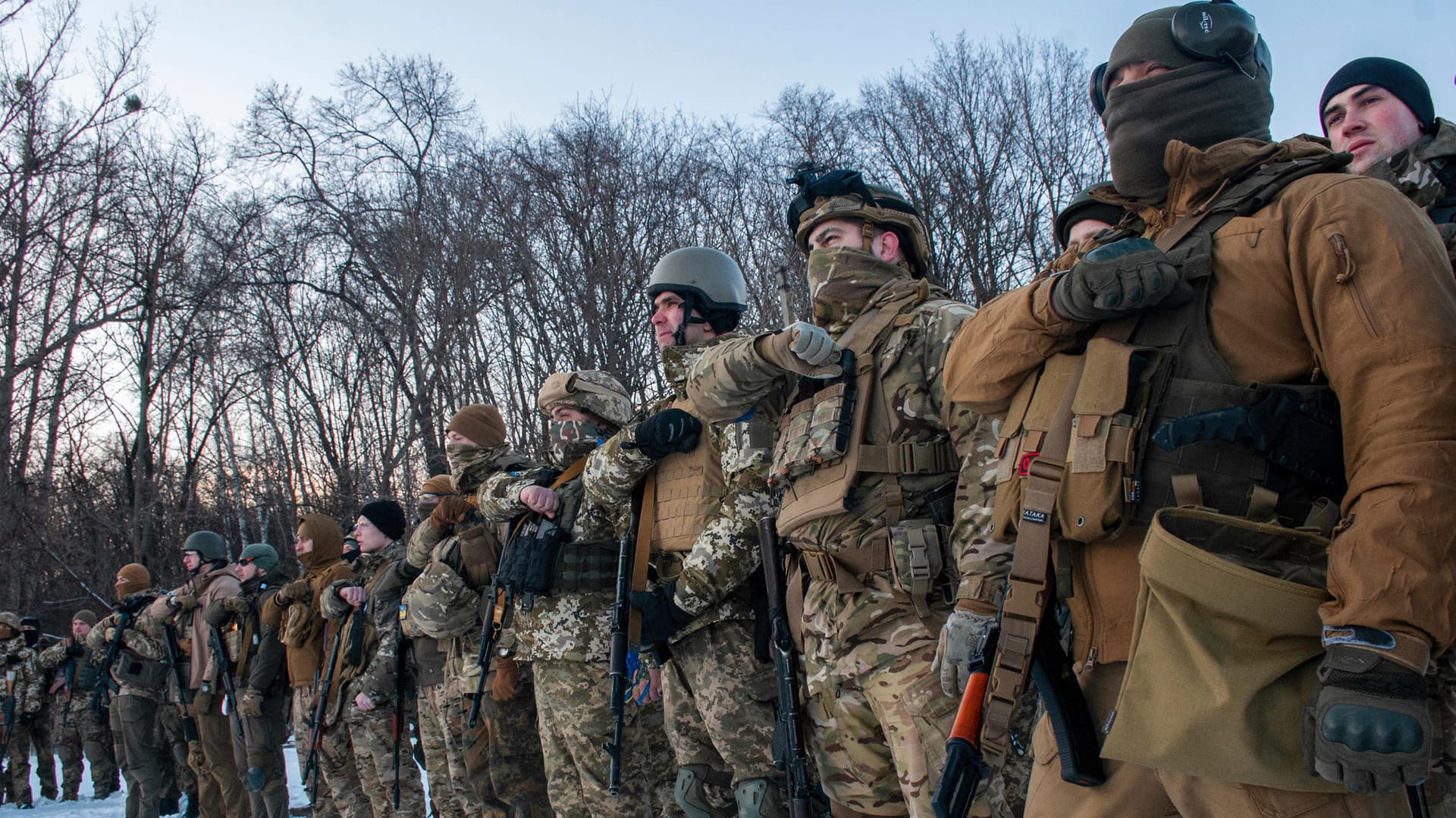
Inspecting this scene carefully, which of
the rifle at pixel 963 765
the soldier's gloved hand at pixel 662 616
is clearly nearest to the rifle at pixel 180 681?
the soldier's gloved hand at pixel 662 616

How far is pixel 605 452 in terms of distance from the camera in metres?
4.44

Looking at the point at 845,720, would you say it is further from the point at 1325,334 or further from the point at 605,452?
the point at 605,452

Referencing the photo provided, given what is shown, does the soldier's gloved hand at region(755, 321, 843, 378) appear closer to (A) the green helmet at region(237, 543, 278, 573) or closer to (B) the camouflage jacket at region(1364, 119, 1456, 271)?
(B) the camouflage jacket at region(1364, 119, 1456, 271)

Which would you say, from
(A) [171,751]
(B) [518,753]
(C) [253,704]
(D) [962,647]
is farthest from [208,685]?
(D) [962,647]

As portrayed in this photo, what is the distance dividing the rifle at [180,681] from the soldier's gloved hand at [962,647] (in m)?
9.28

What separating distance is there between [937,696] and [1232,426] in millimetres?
1181

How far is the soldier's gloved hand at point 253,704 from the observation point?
799 cm

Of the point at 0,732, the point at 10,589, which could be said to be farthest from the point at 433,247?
the point at 10,589

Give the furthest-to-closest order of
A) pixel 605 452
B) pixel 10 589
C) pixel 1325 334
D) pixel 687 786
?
pixel 10 589
pixel 605 452
pixel 687 786
pixel 1325 334

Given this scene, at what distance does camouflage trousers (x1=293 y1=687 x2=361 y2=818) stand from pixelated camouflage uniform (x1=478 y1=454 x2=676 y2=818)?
307 cm

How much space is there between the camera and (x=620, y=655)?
429 centimetres

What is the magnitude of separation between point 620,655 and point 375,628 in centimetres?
341

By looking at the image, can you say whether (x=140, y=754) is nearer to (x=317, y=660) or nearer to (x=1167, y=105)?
(x=317, y=660)

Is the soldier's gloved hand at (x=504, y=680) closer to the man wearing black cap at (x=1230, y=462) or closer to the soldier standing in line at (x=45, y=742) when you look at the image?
the man wearing black cap at (x=1230, y=462)
